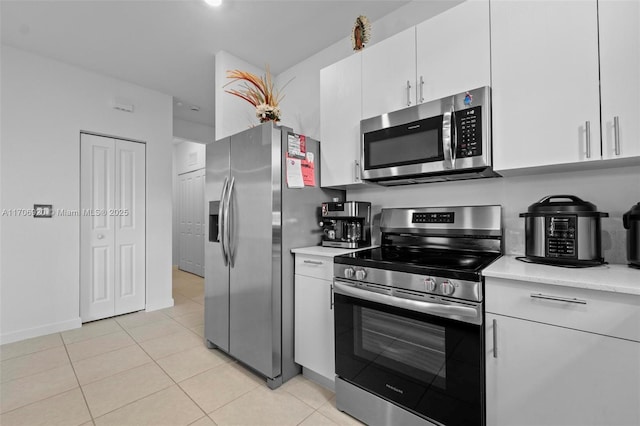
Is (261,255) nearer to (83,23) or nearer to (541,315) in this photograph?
(541,315)

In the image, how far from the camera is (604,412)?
3.33 ft

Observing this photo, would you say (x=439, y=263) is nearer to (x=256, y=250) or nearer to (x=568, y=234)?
(x=568, y=234)

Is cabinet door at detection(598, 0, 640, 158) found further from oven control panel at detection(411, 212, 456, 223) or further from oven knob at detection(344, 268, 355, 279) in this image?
oven knob at detection(344, 268, 355, 279)

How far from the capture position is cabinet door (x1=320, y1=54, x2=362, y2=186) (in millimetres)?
2096

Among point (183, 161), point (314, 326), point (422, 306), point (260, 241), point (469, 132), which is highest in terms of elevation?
point (183, 161)

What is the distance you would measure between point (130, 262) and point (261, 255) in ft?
8.19

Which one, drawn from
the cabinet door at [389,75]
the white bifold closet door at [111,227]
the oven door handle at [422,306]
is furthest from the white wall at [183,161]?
the oven door handle at [422,306]

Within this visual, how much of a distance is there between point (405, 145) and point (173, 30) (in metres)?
2.37

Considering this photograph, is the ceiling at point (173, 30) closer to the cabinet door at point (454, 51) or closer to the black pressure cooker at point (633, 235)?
the cabinet door at point (454, 51)

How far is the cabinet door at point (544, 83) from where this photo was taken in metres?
1.27

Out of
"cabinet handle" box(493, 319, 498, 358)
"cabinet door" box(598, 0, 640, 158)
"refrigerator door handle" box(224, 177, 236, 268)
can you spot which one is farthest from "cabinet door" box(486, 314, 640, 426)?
"refrigerator door handle" box(224, 177, 236, 268)

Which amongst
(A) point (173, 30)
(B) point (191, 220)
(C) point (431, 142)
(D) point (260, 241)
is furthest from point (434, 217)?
(B) point (191, 220)

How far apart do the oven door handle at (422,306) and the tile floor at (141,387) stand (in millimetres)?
746

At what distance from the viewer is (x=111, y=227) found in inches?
134
